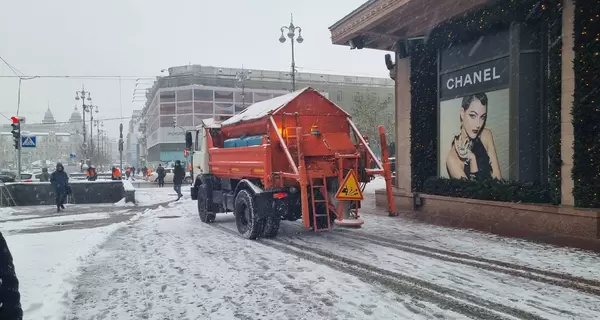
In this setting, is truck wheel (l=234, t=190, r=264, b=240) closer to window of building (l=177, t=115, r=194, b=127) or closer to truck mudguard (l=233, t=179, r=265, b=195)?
truck mudguard (l=233, t=179, r=265, b=195)

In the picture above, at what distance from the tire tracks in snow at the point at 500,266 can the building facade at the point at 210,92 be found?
50453mm

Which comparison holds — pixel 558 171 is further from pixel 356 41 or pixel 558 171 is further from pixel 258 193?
pixel 356 41

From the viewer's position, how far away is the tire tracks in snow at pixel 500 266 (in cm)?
540

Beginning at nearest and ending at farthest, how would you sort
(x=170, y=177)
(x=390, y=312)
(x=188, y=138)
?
(x=390, y=312), (x=188, y=138), (x=170, y=177)

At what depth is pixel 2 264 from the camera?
2.19 metres

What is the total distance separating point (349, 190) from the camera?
7.80 meters

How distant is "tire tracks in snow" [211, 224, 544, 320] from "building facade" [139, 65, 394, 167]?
51.6 m

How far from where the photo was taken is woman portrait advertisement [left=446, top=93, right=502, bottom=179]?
10094 millimetres

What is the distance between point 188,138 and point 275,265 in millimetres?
7730

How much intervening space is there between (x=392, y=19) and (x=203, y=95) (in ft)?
166

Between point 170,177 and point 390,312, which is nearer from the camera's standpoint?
point 390,312

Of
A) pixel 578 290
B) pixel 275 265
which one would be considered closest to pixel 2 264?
pixel 275 265

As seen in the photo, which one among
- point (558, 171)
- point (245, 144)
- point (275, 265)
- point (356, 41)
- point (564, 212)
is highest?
point (356, 41)

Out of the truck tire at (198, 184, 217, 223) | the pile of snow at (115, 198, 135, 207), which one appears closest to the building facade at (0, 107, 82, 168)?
the pile of snow at (115, 198, 135, 207)
